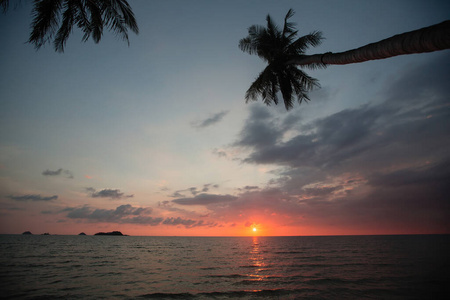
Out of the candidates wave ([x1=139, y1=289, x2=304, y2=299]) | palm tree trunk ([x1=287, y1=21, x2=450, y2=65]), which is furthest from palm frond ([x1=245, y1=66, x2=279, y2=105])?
wave ([x1=139, y1=289, x2=304, y2=299])

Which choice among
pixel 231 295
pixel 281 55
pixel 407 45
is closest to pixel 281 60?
pixel 281 55

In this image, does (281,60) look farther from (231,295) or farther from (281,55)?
(231,295)

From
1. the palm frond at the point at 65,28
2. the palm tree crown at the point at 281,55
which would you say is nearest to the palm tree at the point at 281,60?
the palm tree crown at the point at 281,55

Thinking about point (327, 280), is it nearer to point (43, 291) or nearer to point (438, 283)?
point (438, 283)

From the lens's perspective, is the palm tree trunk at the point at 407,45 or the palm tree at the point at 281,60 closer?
the palm tree trunk at the point at 407,45

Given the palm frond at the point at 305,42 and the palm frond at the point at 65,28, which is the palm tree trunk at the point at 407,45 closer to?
the palm frond at the point at 305,42

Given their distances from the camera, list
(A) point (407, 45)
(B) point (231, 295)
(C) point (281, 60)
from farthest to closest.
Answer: (C) point (281, 60), (B) point (231, 295), (A) point (407, 45)

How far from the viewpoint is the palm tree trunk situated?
4.77 m

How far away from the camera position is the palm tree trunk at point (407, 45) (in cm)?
477

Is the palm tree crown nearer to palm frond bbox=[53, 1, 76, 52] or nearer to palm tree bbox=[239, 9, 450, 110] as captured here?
palm tree bbox=[239, 9, 450, 110]

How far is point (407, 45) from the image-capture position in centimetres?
562

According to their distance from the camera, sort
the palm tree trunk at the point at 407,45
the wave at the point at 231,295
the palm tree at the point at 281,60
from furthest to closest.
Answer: the palm tree at the point at 281,60, the wave at the point at 231,295, the palm tree trunk at the point at 407,45

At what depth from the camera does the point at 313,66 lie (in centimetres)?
1458

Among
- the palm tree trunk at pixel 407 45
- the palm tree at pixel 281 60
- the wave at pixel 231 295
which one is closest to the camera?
the palm tree trunk at pixel 407 45
